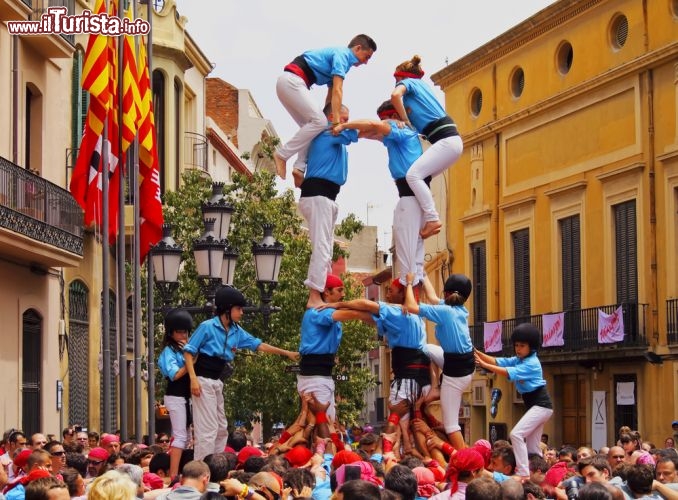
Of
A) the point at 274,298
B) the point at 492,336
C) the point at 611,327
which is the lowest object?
the point at 492,336

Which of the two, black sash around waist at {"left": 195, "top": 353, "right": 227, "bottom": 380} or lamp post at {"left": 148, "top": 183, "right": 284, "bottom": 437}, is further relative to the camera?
lamp post at {"left": 148, "top": 183, "right": 284, "bottom": 437}

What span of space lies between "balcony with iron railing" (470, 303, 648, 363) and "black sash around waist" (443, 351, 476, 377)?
22.7 metres

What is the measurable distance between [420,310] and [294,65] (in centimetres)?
276

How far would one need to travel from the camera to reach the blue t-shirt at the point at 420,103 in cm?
1517

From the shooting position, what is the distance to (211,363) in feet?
48.5

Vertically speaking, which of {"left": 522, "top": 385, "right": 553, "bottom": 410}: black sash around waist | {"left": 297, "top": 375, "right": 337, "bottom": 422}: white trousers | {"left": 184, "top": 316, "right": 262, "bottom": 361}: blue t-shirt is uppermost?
{"left": 184, "top": 316, "right": 262, "bottom": 361}: blue t-shirt

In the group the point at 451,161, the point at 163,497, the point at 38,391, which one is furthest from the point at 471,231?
the point at 163,497

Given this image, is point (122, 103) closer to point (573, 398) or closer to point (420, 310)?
point (420, 310)

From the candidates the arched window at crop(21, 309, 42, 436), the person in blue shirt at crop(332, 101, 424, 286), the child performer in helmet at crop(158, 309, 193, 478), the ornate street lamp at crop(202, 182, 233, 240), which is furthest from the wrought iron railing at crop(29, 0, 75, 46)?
the person in blue shirt at crop(332, 101, 424, 286)

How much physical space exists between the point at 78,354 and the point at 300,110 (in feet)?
61.8

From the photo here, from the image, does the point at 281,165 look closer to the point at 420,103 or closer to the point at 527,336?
the point at 420,103

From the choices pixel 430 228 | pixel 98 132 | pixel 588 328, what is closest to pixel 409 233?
pixel 430 228

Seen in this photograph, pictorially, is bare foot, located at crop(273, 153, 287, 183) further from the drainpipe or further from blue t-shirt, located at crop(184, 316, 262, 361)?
the drainpipe

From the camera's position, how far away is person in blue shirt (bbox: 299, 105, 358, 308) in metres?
15.2
